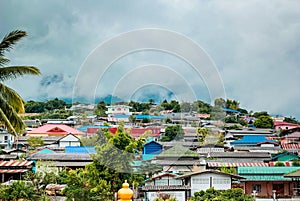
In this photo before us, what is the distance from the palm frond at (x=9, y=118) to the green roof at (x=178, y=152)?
11.2 m

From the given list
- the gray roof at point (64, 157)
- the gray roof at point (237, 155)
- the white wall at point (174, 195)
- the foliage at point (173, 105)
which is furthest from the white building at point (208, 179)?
the gray roof at point (237, 155)

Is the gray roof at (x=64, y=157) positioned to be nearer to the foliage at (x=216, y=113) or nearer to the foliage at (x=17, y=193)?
the foliage at (x=17, y=193)

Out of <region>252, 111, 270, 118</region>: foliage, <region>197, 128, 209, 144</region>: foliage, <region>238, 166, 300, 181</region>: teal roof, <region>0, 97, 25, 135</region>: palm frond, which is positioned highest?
<region>252, 111, 270, 118</region>: foliage

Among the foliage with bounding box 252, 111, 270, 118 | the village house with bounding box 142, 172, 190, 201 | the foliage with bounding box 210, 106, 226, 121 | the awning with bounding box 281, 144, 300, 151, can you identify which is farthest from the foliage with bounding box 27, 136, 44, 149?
the foliage with bounding box 252, 111, 270, 118

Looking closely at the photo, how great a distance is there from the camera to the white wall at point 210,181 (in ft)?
53.4

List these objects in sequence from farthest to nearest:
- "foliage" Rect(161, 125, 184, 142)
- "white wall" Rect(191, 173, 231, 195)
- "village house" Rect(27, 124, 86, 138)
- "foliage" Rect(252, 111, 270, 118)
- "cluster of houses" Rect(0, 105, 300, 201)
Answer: "foliage" Rect(252, 111, 270, 118)
"village house" Rect(27, 124, 86, 138)
"foliage" Rect(161, 125, 184, 142)
"white wall" Rect(191, 173, 231, 195)
"cluster of houses" Rect(0, 105, 300, 201)

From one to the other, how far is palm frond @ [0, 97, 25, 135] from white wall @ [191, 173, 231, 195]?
8.10 metres

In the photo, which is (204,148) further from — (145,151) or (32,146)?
(32,146)

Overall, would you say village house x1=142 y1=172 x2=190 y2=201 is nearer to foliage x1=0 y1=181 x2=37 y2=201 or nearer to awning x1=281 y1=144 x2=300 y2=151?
foliage x1=0 y1=181 x2=37 y2=201

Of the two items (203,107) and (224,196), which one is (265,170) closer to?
(224,196)

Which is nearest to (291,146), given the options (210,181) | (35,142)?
(210,181)

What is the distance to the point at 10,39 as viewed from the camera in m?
10.6

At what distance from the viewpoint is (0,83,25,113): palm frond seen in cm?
1064

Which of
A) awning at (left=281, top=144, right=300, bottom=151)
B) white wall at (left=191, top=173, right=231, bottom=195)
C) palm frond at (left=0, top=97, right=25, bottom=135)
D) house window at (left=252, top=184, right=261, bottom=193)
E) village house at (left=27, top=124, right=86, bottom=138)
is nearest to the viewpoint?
palm frond at (left=0, top=97, right=25, bottom=135)
